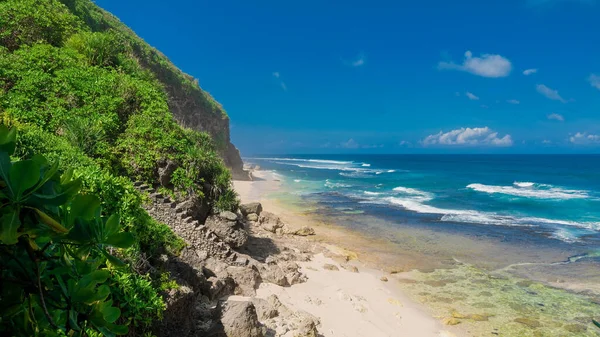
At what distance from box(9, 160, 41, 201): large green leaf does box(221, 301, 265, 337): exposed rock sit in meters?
6.68

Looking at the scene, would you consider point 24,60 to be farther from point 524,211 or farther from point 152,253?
point 524,211

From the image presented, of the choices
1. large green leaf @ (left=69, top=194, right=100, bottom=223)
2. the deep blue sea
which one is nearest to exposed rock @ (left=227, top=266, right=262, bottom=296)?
large green leaf @ (left=69, top=194, right=100, bottom=223)

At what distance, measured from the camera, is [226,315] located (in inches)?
281

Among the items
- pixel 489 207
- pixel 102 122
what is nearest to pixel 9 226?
pixel 102 122

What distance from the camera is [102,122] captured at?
10.8 meters

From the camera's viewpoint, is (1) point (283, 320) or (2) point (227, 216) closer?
(1) point (283, 320)

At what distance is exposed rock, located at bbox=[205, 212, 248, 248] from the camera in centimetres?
1204

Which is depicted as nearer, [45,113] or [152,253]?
[152,253]

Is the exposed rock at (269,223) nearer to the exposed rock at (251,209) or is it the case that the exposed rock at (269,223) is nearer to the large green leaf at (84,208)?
the exposed rock at (251,209)

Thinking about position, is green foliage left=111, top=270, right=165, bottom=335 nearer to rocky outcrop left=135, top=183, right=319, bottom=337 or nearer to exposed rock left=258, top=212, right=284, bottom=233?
rocky outcrop left=135, top=183, right=319, bottom=337

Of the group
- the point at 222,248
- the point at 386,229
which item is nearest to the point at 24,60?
A: the point at 222,248

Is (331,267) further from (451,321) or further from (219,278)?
(219,278)

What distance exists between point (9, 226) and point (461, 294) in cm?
1479

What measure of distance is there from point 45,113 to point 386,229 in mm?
19268
